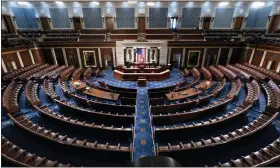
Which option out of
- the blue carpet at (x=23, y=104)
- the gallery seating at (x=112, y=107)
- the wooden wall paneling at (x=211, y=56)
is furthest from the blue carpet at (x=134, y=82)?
the blue carpet at (x=23, y=104)

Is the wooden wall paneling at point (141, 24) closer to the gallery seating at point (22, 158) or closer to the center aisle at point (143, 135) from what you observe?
the center aisle at point (143, 135)

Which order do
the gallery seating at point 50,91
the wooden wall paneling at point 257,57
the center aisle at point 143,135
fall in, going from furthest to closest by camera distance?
1. the wooden wall paneling at point 257,57
2. the gallery seating at point 50,91
3. the center aisle at point 143,135

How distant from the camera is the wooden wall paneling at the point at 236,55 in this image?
1452cm

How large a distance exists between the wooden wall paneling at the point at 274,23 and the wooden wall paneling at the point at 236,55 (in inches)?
147

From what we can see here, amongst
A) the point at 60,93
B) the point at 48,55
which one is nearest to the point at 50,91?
the point at 60,93

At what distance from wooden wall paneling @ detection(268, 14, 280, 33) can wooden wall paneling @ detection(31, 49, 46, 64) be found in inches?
929

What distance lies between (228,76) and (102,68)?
12.3 m

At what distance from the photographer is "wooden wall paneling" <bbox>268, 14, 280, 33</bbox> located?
13930mm

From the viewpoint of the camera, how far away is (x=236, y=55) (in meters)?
14.9

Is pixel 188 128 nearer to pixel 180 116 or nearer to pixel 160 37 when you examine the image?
pixel 180 116

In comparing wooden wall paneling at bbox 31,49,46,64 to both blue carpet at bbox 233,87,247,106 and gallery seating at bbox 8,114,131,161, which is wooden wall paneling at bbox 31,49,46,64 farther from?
blue carpet at bbox 233,87,247,106

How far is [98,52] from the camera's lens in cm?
1554

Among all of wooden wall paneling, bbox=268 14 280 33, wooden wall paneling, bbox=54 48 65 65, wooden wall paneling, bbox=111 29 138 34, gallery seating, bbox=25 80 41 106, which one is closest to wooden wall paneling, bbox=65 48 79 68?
wooden wall paneling, bbox=54 48 65 65

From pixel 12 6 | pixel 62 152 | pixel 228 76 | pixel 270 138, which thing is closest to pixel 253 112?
pixel 270 138
